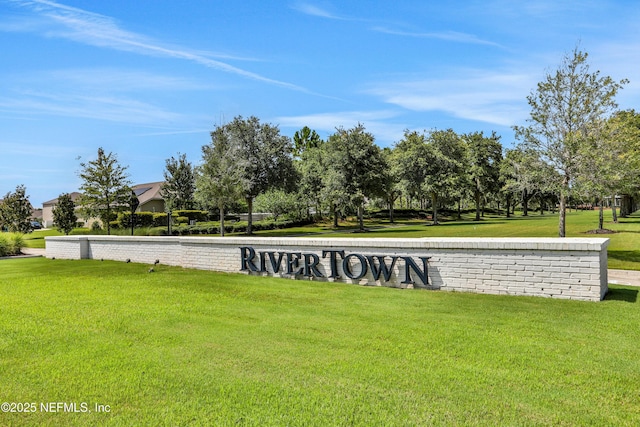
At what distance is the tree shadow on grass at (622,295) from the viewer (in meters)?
8.32

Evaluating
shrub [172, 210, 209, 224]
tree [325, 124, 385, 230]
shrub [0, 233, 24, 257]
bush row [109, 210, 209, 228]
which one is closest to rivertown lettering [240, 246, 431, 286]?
shrub [0, 233, 24, 257]

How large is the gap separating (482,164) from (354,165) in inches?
1104

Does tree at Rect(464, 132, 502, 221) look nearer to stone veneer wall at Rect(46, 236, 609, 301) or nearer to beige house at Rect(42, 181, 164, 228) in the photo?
beige house at Rect(42, 181, 164, 228)

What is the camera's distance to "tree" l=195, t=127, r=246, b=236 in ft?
102

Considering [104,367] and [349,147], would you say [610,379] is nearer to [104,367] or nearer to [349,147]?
[104,367]

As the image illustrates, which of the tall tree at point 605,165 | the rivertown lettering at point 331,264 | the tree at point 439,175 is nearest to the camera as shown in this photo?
the rivertown lettering at point 331,264

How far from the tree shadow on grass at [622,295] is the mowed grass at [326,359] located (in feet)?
0.27

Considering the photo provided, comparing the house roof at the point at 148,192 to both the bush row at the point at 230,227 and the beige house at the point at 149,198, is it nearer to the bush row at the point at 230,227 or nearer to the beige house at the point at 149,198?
the beige house at the point at 149,198

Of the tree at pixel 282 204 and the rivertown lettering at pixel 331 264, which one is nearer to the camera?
the rivertown lettering at pixel 331 264

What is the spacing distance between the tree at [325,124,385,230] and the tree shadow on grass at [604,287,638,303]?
25899 millimetres

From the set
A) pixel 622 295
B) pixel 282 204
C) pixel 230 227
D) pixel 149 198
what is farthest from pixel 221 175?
pixel 149 198

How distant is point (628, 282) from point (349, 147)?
Result: 26.4m

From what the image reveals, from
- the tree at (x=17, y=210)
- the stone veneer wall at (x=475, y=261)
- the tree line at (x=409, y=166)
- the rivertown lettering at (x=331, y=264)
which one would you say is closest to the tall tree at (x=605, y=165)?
the tree line at (x=409, y=166)

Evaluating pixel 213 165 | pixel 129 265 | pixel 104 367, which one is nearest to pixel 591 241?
pixel 104 367
